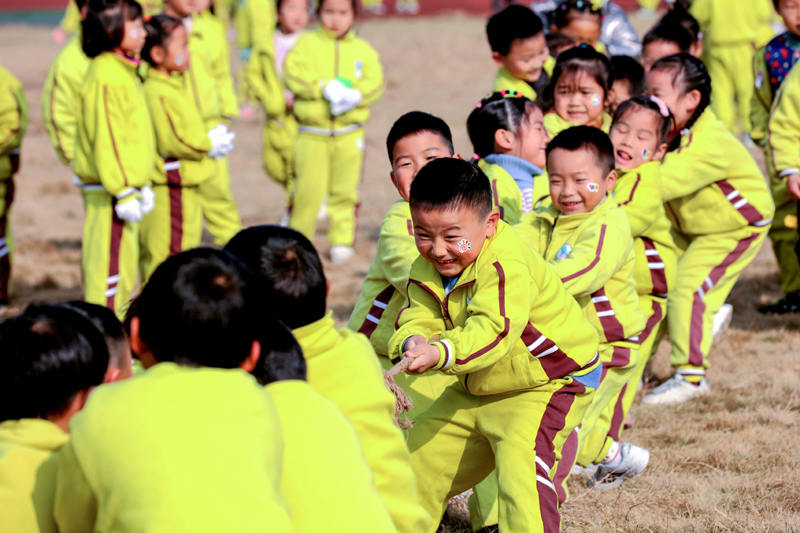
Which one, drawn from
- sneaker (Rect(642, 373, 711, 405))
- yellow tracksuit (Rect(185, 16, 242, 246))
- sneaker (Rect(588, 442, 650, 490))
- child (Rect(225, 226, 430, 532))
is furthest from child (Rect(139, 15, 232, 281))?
child (Rect(225, 226, 430, 532))

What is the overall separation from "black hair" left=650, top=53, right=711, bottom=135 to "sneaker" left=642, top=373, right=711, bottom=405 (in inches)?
47.6

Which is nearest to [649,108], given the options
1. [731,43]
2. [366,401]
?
[366,401]

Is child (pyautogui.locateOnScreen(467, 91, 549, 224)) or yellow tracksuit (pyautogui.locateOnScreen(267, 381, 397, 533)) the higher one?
child (pyautogui.locateOnScreen(467, 91, 549, 224))

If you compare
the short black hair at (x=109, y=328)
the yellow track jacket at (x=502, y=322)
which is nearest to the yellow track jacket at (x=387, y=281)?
the yellow track jacket at (x=502, y=322)

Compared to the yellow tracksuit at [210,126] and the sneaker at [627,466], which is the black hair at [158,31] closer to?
the yellow tracksuit at [210,126]

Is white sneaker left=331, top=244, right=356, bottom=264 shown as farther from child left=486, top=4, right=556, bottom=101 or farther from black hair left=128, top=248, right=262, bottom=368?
black hair left=128, top=248, right=262, bottom=368

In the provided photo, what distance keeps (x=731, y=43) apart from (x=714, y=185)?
4.95m

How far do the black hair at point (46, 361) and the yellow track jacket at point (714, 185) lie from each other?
10.2 ft

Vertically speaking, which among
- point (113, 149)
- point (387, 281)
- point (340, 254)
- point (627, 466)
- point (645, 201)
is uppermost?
point (645, 201)

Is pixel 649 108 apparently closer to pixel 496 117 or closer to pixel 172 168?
pixel 496 117

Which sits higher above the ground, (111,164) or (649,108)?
(649,108)

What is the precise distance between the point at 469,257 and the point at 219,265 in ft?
3.34

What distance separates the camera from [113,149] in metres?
5.04

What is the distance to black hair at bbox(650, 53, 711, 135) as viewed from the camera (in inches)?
176
